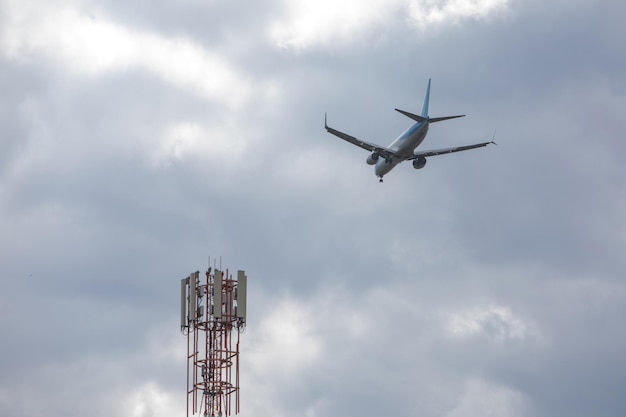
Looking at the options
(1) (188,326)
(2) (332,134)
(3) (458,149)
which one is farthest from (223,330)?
(3) (458,149)

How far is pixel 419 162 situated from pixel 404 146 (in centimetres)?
436

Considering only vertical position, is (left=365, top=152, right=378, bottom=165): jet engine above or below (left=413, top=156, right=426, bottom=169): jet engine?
above

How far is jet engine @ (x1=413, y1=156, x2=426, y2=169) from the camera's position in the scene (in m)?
155

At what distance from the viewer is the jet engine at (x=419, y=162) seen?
154625mm

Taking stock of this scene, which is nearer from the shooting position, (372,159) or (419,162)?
(419,162)

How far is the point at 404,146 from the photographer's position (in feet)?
497

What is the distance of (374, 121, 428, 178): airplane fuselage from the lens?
488 ft

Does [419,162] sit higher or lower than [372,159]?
lower

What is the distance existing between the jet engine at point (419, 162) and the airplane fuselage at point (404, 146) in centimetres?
143

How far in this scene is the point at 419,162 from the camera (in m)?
155

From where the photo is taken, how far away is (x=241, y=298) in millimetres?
125500

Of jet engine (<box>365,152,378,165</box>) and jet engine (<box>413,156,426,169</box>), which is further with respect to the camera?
jet engine (<box>365,152,378,165</box>)

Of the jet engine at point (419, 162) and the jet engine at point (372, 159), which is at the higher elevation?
the jet engine at point (372, 159)

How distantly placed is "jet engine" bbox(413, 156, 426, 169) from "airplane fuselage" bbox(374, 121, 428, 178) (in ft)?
4.69
